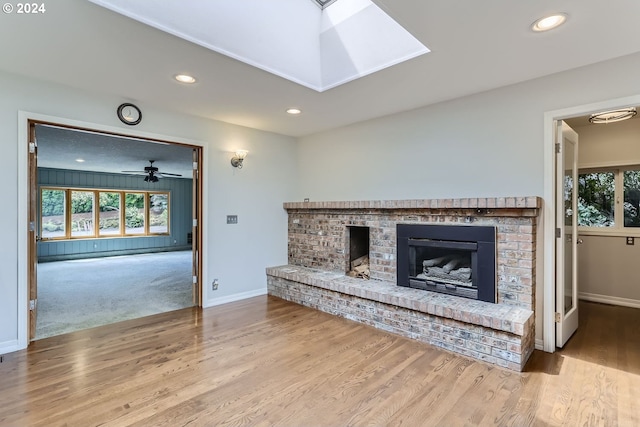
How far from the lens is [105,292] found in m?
5.04

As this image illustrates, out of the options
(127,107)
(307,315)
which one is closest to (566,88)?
(307,315)

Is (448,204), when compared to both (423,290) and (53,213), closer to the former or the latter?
(423,290)

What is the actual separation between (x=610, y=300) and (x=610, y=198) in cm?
137

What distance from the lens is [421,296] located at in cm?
322

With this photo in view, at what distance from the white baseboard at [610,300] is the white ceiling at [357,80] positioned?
341cm

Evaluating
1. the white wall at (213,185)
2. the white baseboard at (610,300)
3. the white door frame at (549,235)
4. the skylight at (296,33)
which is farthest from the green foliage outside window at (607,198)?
the white wall at (213,185)

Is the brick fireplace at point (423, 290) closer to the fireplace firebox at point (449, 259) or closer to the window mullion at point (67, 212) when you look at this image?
the fireplace firebox at point (449, 259)

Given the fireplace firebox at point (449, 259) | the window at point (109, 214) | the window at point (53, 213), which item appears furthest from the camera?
the window at point (109, 214)

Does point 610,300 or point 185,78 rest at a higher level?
point 185,78

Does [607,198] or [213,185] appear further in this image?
[607,198]

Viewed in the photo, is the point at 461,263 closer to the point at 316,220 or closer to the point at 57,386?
the point at 316,220

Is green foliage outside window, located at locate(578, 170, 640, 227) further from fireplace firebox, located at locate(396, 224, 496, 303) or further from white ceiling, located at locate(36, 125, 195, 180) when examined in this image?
white ceiling, located at locate(36, 125, 195, 180)

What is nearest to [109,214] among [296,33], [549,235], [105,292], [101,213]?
[101,213]

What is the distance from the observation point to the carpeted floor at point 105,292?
3.78 meters
